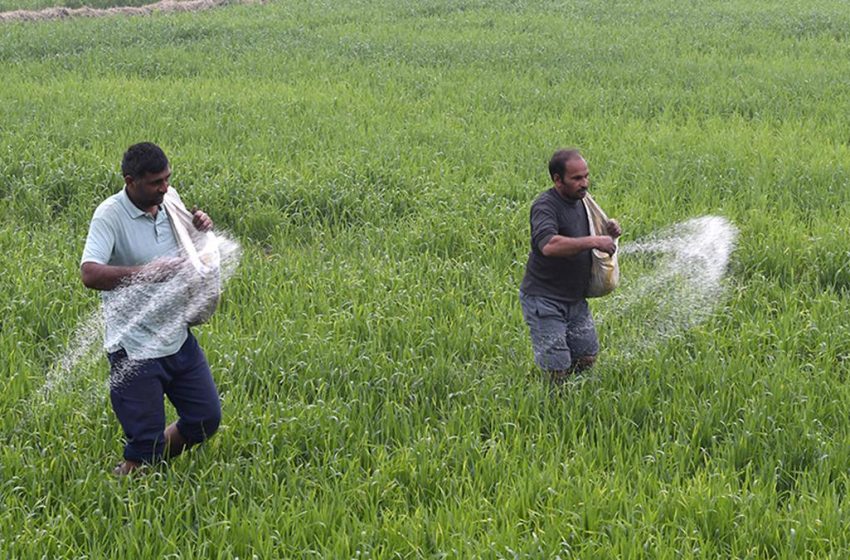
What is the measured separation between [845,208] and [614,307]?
2600 millimetres

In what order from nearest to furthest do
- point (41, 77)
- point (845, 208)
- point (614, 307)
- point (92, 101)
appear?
point (614, 307), point (845, 208), point (92, 101), point (41, 77)

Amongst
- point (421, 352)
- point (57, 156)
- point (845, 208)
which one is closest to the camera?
point (421, 352)

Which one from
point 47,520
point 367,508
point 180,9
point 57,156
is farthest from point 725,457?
point 180,9

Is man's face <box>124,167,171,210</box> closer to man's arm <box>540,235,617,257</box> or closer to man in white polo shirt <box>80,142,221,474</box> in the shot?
man in white polo shirt <box>80,142,221,474</box>

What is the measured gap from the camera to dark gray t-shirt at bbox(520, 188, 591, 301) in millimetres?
4633

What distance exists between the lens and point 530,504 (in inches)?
159

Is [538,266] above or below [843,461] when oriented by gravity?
above

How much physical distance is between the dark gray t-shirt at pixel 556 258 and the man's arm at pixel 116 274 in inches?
66.4

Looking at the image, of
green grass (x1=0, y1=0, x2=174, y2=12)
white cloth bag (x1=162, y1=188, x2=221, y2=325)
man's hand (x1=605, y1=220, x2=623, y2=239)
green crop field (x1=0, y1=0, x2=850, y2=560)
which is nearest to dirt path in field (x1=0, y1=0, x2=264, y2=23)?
green grass (x1=0, y1=0, x2=174, y2=12)

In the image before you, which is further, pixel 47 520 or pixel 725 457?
pixel 725 457

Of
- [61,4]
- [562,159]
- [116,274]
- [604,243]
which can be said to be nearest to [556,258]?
[604,243]

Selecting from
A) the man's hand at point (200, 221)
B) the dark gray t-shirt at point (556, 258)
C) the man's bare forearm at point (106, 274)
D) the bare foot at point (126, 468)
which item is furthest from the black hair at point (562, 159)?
the bare foot at point (126, 468)

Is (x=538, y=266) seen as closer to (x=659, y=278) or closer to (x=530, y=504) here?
(x=530, y=504)

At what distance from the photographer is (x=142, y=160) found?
3816 millimetres
